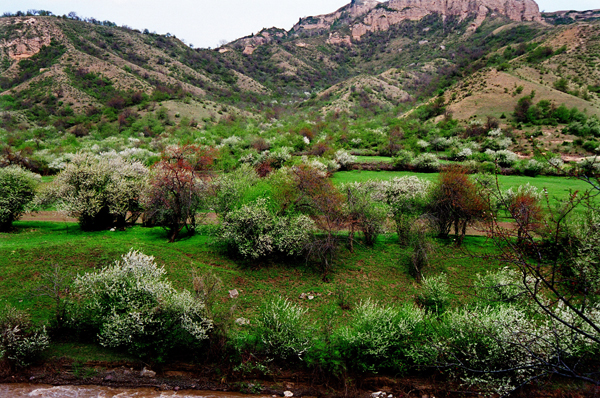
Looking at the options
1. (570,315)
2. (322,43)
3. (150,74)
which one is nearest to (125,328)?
(570,315)

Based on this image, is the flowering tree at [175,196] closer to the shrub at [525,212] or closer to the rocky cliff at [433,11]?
the shrub at [525,212]

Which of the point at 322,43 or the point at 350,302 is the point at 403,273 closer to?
the point at 350,302

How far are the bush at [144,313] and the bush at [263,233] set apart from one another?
502 cm

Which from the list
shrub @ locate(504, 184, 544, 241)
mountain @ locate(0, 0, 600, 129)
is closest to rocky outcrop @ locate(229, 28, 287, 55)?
mountain @ locate(0, 0, 600, 129)

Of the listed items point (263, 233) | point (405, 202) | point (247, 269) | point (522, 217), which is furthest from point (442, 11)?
point (522, 217)

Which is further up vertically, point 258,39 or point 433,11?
point 433,11

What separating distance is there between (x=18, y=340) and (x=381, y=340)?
1062 centimetres

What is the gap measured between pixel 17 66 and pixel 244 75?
6668 cm

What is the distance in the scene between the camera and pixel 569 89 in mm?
59281

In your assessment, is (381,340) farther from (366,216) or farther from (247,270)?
(366,216)

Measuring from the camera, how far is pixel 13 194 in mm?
18672

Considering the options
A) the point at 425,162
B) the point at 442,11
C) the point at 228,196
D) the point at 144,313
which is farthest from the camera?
the point at 442,11

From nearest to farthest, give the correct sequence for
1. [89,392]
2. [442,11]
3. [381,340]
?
[89,392] < [381,340] < [442,11]

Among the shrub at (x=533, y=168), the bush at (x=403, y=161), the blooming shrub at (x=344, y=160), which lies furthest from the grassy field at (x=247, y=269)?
the blooming shrub at (x=344, y=160)
